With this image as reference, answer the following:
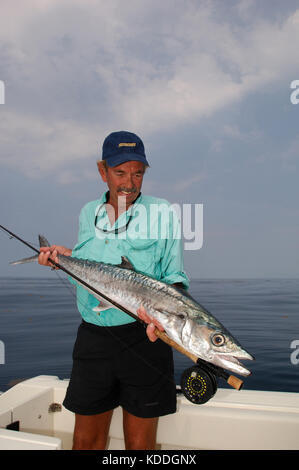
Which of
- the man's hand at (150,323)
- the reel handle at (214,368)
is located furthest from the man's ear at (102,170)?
the reel handle at (214,368)

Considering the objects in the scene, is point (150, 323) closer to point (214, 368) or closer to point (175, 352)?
point (214, 368)

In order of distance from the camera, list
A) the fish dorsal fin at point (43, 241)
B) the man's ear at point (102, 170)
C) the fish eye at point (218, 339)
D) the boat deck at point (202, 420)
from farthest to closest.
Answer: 1. the fish dorsal fin at point (43, 241)
2. the man's ear at point (102, 170)
3. the boat deck at point (202, 420)
4. the fish eye at point (218, 339)

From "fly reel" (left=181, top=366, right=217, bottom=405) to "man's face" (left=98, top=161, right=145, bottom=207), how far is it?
1.39 meters

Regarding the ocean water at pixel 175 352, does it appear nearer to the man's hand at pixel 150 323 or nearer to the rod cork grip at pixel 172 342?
the man's hand at pixel 150 323

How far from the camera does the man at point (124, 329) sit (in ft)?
7.88

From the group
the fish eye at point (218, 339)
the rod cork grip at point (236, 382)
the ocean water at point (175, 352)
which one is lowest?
the ocean water at point (175, 352)

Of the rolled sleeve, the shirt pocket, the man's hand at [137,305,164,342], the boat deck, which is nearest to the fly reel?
the man's hand at [137,305,164,342]

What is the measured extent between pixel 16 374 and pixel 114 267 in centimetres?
806

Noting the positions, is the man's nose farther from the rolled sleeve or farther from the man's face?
the rolled sleeve

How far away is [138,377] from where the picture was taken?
2396 millimetres

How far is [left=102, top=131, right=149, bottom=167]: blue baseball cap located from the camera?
2.64m

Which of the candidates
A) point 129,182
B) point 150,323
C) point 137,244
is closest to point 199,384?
point 150,323
